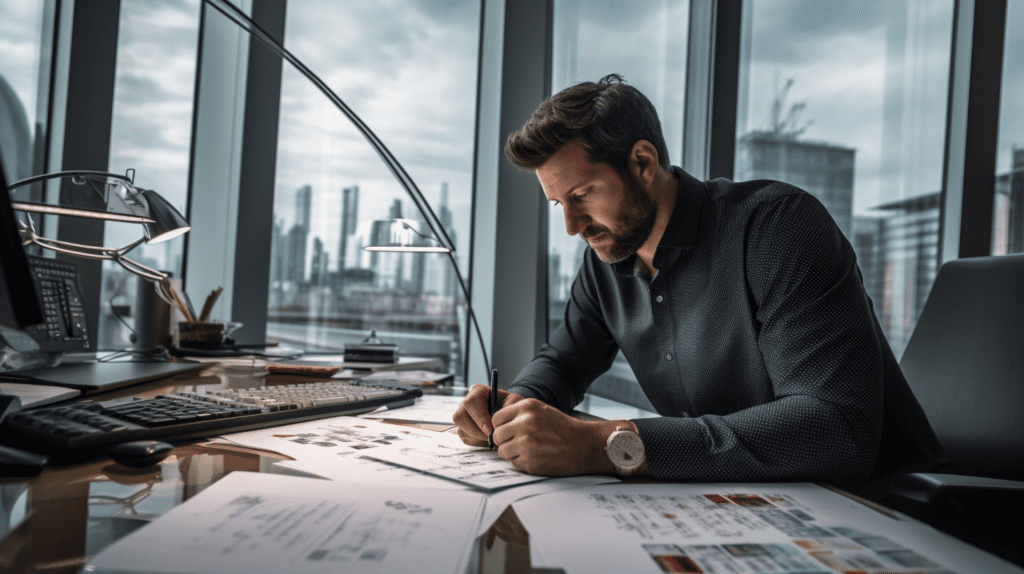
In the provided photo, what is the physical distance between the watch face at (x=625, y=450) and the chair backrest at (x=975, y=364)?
78 cm

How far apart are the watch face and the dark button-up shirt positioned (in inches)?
0.6

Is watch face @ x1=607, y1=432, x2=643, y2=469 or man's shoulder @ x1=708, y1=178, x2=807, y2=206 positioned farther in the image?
man's shoulder @ x1=708, y1=178, x2=807, y2=206

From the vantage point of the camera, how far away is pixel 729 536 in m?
0.50

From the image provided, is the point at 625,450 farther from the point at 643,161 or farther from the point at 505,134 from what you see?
the point at 505,134

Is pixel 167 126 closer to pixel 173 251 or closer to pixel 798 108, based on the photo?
pixel 173 251

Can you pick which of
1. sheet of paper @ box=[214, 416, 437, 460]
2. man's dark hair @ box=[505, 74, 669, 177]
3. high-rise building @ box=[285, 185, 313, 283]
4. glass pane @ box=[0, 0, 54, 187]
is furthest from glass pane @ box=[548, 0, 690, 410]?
glass pane @ box=[0, 0, 54, 187]

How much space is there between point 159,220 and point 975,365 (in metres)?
1.92

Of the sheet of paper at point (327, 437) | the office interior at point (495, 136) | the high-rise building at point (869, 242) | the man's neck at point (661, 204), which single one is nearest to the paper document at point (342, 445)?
the sheet of paper at point (327, 437)

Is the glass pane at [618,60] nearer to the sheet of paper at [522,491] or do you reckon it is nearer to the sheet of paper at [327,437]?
the sheet of paper at [327,437]

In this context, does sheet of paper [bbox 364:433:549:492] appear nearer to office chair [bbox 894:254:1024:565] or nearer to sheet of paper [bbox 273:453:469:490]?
sheet of paper [bbox 273:453:469:490]

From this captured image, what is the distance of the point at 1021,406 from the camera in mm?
1042

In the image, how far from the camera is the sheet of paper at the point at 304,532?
1.32 ft

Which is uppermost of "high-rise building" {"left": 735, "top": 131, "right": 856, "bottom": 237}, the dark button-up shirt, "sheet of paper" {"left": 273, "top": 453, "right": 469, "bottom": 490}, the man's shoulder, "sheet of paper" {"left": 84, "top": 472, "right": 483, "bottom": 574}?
"high-rise building" {"left": 735, "top": 131, "right": 856, "bottom": 237}

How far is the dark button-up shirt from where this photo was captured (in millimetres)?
733
